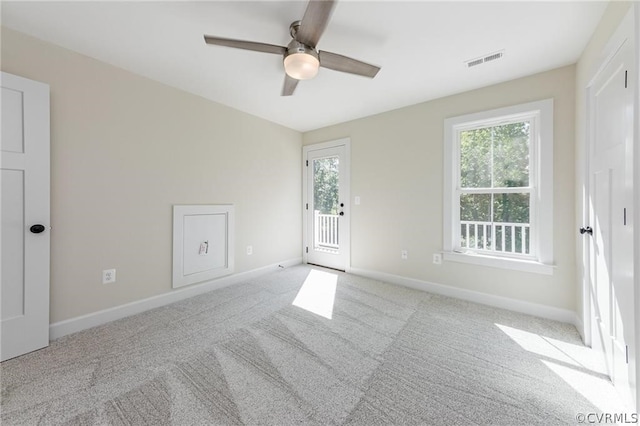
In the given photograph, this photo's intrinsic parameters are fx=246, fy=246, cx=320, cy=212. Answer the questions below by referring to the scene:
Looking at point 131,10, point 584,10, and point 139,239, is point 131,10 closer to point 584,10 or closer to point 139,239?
point 139,239

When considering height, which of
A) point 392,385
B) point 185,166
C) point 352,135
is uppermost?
point 352,135

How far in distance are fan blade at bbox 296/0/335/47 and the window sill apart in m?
2.60

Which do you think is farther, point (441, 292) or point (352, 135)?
point (352, 135)

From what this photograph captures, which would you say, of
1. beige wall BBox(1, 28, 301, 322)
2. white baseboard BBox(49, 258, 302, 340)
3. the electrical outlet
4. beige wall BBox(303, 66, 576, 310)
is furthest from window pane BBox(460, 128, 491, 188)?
the electrical outlet

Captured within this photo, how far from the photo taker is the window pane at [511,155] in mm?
2520

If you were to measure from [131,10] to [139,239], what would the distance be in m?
1.92

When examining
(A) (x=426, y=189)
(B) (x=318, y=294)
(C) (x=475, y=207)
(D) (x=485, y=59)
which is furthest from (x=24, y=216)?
(C) (x=475, y=207)

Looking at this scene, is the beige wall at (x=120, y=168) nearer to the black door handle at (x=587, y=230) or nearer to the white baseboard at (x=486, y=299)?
the white baseboard at (x=486, y=299)

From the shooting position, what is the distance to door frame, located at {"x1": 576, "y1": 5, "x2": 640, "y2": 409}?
3.76ft

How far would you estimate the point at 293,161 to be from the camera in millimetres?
4215

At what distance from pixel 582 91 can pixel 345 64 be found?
1946mm

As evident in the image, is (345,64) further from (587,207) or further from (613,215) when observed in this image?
(587,207)

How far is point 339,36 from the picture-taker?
6.14 ft

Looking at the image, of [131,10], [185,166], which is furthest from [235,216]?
[131,10]
